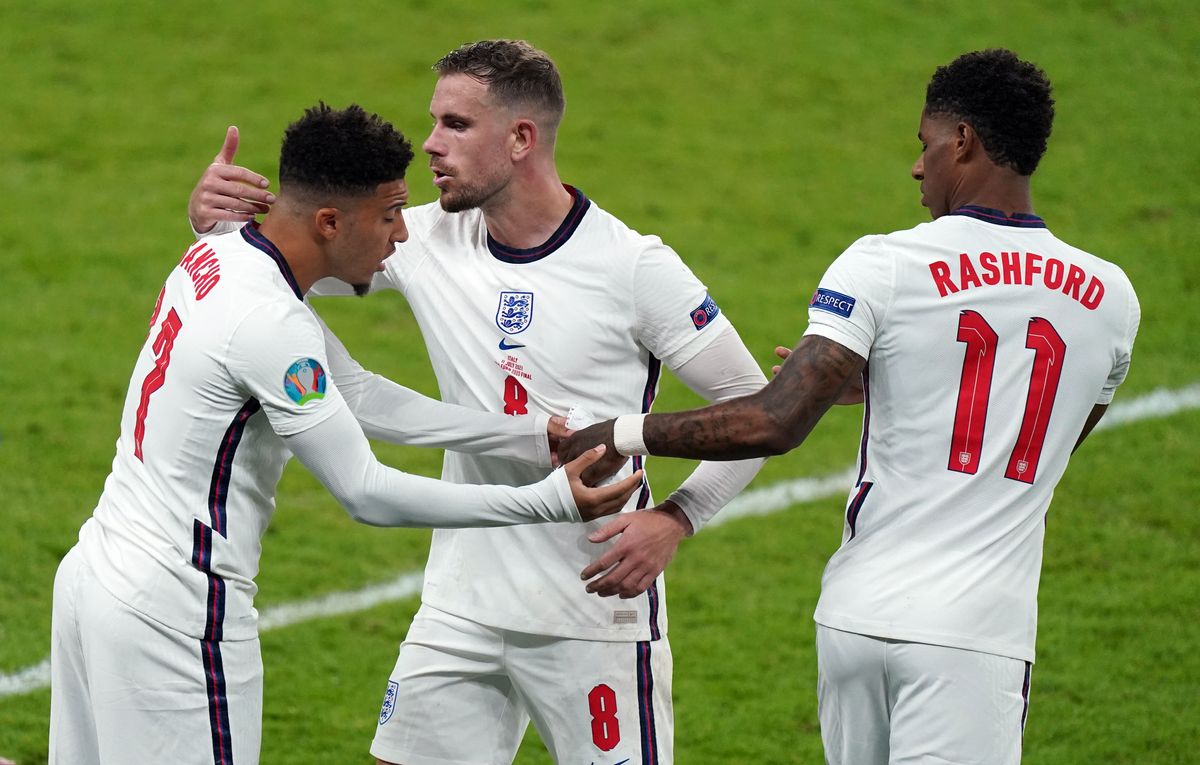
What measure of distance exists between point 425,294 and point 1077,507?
16.5ft

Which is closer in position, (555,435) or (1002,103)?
(1002,103)

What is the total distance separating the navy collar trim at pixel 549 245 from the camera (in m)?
4.43

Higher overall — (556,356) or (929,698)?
(556,356)

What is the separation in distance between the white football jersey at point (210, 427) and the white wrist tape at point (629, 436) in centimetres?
72

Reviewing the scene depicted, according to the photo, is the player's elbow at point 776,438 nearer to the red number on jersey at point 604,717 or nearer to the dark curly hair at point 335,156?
the red number on jersey at point 604,717

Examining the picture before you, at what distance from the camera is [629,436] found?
13.2ft

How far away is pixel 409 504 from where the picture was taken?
3793 mm

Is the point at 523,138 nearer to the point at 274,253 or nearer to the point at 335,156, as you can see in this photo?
the point at 335,156

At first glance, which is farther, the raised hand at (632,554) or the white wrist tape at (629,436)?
the raised hand at (632,554)

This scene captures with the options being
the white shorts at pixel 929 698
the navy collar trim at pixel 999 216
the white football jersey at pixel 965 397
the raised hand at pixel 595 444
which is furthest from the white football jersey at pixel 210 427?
the navy collar trim at pixel 999 216

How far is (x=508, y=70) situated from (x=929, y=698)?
2.04 metres

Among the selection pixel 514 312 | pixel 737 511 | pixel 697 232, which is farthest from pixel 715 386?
pixel 697 232

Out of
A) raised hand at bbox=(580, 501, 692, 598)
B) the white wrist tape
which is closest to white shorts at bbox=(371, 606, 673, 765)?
raised hand at bbox=(580, 501, 692, 598)

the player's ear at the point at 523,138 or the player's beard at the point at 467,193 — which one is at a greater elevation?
the player's ear at the point at 523,138
